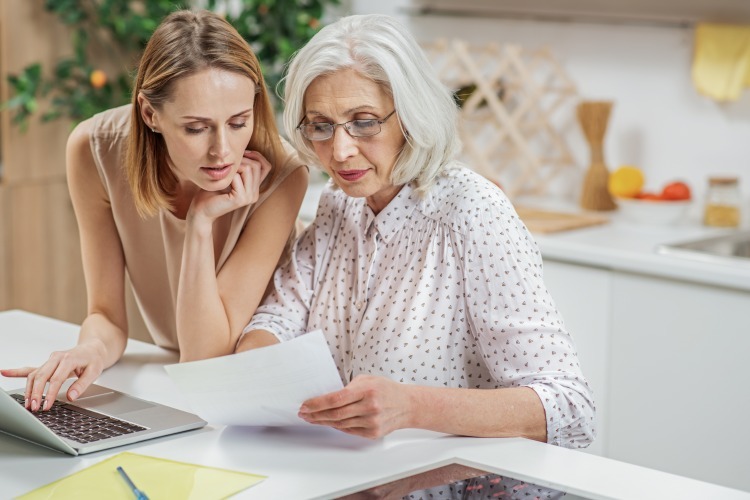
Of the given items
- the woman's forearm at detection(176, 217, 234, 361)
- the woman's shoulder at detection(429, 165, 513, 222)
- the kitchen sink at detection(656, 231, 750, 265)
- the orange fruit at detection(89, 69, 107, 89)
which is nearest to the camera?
the woman's shoulder at detection(429, 165, 513, 222)

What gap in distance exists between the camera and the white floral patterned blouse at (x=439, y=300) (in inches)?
59.0

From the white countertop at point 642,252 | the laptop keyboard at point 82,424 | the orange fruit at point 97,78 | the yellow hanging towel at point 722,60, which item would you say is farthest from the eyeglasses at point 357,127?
the orange fruit at point 97,78

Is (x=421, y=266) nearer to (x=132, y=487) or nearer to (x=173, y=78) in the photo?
(x=173, y=78)

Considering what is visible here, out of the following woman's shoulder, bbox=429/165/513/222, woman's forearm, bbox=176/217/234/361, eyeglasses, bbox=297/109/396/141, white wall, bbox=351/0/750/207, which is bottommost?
woman's forearm, bbox=176/217/234/361

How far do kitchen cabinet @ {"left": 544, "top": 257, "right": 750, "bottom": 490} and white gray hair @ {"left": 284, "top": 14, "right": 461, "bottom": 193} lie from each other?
1011 millimetres

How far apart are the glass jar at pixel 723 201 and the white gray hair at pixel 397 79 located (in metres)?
1.39

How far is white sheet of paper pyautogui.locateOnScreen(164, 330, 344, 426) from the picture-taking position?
1.33m

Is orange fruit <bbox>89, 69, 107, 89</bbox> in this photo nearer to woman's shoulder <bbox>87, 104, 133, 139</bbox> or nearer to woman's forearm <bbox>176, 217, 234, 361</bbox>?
woman's shoulder <bbox>87, 104, 133, 139</bbox>

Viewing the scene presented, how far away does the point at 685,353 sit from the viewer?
2.45 metres

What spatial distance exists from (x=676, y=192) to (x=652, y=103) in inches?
12.8

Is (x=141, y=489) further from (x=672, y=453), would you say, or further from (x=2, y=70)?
(x=2, y=70)

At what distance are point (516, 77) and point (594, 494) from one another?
216 centimetres

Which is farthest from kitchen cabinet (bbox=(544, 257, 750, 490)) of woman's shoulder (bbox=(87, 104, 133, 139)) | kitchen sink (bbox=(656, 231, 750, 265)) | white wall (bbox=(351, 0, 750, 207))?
woman's shoulder (bbox=(87, 104, 133, 139))

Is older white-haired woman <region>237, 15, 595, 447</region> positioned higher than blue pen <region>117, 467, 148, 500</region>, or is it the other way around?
older white-haired woman <region>237, 15, 595, 447</region>
